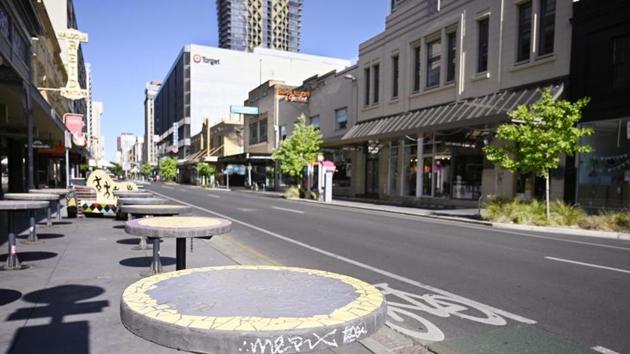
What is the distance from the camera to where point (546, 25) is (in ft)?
64.4

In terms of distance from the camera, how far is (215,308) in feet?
7.59

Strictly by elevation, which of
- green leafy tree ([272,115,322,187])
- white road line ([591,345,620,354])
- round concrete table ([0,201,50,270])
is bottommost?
white road line ([591,345,620,354])

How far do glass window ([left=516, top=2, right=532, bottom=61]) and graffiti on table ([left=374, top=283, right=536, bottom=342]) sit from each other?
18.3m

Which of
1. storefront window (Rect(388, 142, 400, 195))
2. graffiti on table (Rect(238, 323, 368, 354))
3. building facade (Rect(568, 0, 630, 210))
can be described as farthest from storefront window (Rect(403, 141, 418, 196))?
graffiti on table (Rect(238, 323, 368, 354))

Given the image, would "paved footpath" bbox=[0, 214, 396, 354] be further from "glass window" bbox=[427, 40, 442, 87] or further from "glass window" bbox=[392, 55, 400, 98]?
"glass window" bbox=[392, 55, 400, 98]

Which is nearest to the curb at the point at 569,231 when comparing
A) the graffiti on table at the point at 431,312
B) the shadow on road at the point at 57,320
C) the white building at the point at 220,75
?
the graffiti on table at the point at 431,312

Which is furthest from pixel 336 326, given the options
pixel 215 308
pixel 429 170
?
pixel 429 170

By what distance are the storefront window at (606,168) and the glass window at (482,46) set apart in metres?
6.75

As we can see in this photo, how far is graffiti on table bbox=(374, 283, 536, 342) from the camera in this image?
4707 millimetres

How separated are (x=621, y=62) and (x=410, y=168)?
1320 centimetres

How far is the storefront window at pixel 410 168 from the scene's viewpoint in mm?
27484

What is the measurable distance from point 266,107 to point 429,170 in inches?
1108

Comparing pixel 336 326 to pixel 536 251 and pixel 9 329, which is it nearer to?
pixel 9 329

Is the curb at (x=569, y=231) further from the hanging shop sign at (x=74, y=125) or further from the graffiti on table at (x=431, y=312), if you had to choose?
the hanging shop sign at (x=74, y=125)
